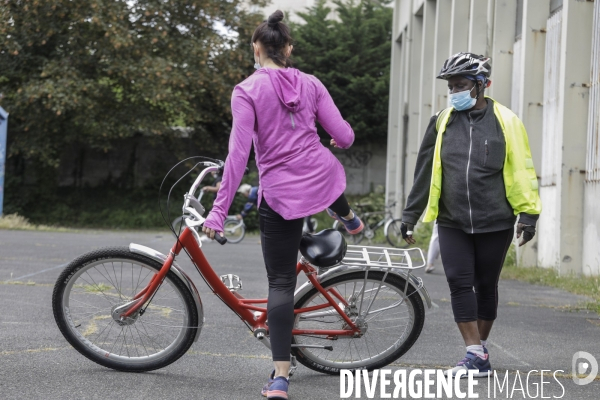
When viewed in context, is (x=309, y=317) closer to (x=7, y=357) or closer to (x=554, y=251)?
(x=7, y=357)

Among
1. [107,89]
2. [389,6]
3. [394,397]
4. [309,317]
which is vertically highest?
[389,6]

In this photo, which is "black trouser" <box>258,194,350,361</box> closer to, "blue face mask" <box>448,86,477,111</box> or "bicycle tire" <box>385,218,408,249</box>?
"blue face mask" <box>448,86,477,111</box>

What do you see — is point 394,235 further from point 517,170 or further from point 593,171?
point 517,170

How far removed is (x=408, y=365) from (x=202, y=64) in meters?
22.0

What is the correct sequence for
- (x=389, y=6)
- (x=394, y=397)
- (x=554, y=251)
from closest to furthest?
(x=394, y=397) → (x=554, y=251) → (x=389, y=6)

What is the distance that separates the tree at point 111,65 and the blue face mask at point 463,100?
2029cm

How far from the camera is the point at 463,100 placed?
5.37 m

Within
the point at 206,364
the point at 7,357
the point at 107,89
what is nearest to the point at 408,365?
the point at 206,364

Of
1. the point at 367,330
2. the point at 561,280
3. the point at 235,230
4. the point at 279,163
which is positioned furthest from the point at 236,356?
the point at 235,230

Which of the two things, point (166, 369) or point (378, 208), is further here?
point (378, 208)

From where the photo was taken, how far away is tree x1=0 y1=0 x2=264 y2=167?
25531 millimetres

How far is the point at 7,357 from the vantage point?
556 centimetres

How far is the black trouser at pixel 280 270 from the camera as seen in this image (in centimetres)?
462

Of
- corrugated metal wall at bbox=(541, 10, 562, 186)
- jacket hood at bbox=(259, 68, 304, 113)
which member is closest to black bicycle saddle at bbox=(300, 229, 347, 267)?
jacket hood at bbox=(259, 68, 304, 113)
